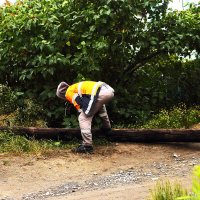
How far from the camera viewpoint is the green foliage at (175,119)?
9.66m

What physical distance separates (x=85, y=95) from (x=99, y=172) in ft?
5.12

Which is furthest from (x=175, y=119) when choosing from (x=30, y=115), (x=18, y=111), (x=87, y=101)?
(x=18, y=111)

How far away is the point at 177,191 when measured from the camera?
3621 mm

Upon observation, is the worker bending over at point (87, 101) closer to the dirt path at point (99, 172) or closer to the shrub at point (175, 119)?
the dirt path at point (99, 172)

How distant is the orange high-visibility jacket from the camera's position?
790cm

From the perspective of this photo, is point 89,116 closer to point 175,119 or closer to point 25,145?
point 25,145

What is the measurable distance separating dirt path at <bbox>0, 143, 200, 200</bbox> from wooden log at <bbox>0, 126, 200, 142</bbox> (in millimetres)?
152

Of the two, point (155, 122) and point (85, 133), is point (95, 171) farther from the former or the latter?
point (155, 122)

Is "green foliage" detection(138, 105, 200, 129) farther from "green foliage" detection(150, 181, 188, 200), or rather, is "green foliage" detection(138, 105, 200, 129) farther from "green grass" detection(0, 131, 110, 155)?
"green foliage" detection(150, 181, 188, 200)

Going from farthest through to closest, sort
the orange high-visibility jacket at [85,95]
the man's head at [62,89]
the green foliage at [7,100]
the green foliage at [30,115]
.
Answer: the green foliage at [7,100] → the green foliage at [30,115] → the man's head at [62,89] → the orange high-visibility jacket at [85,95]

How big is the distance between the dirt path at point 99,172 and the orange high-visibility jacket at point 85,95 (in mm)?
918

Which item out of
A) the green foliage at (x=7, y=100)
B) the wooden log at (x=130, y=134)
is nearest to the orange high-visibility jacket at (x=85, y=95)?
the wooden log at (x=130, y=134)

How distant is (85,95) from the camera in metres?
7.99

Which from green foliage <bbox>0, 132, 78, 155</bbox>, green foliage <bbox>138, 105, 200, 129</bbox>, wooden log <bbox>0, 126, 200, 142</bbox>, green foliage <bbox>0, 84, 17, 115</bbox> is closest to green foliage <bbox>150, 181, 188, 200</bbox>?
green foliage <bbox>0, 132, 78, 155</bbox>
